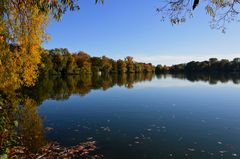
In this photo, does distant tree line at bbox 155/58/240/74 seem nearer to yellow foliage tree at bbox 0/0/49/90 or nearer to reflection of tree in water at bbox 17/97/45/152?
yellow foliage tree at bbox 0/0/49/90

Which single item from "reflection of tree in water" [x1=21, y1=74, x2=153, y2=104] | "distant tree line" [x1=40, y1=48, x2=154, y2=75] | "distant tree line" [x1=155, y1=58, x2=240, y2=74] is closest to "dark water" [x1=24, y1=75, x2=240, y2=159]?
"reflection of tree in water" [x1=21, y1=74, x2=153, y2=104]

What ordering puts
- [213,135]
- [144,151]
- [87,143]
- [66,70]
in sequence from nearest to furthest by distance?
[144,151] < [87,143] < [213,135] < [66,70]

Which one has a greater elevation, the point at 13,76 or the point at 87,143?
the point at 13,76

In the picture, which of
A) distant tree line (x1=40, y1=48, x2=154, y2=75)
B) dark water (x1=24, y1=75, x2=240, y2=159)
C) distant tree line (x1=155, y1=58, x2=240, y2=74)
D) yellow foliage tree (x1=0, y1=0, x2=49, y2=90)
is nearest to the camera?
dark water (x1=24, y1=75, x2=240, y2=159)

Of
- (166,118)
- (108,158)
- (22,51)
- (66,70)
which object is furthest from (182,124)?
(66,70)

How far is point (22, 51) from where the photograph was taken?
2245 centimetres

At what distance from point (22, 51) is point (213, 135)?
15.5 meters

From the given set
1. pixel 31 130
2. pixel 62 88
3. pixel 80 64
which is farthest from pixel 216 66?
pixel 31 130

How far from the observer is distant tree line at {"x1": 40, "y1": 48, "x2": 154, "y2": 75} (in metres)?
109

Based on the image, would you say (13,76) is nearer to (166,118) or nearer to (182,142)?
(166,118)

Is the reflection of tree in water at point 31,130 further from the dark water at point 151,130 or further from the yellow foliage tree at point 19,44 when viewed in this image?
the yellow foliage tree at point 19,44

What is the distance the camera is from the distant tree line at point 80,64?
109481 mm

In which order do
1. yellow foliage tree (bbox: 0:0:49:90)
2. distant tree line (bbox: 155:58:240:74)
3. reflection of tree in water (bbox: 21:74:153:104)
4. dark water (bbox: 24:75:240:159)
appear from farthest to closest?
distant tree line (bbox: 155:58:240:74) → reflection of tree in water (bbox: 21:74:153:104) → yellow foliage tree (bbox: 0:0:49:90) → dark water (bbox: 24:75:240:159)

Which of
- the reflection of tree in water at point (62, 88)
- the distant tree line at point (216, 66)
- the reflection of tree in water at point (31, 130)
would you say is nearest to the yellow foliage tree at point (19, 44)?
the reflection of tree in water at point (31, 130)
